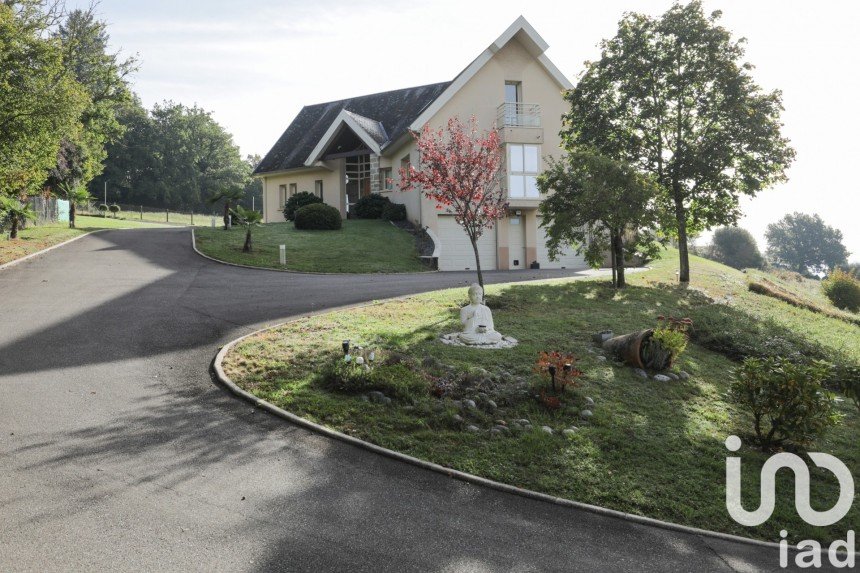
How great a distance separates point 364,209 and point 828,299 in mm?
25756

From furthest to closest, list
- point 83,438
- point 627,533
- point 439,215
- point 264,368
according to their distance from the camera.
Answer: point 439,215 → point 264,368 → point 83,438 → point 627,533

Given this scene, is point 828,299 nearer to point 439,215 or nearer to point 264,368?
point 439,215

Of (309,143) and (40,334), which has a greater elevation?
(309,143)

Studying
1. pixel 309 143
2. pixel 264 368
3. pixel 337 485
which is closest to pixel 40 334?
pixel 264 368

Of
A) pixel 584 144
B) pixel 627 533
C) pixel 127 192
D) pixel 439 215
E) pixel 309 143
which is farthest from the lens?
pixel 127 192

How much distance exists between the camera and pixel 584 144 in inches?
929

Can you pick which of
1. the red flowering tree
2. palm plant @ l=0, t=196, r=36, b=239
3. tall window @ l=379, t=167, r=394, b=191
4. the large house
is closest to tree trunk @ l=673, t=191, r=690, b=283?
the large house

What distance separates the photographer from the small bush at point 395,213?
106 ft

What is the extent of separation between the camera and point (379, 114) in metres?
37.5

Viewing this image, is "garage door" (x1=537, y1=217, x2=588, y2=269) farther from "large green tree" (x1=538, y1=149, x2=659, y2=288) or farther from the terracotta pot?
the terracotta pot

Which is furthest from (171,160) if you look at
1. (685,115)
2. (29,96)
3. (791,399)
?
(791,399)

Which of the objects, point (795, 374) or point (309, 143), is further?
point (309, 143)

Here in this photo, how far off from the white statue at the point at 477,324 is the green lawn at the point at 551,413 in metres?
0.47

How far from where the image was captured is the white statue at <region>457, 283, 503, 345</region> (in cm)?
1126
